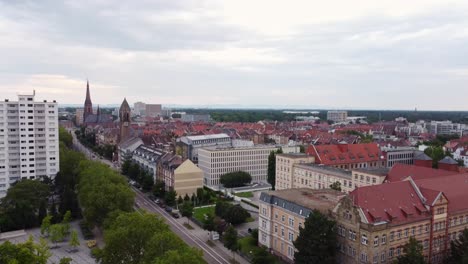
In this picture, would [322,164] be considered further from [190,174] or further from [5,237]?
[5,237]

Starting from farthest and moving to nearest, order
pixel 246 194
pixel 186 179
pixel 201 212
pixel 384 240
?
pixel 246 194 → pixel 186 179 → pixel 201 212 → pixel 384 240

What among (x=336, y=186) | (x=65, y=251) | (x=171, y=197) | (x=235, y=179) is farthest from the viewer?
(x=235, y=179)

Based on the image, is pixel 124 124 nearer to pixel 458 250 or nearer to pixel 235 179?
pixel 235 179

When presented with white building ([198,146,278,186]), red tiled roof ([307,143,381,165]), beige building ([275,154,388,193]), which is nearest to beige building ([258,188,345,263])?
beige building ([275,154,388,193])

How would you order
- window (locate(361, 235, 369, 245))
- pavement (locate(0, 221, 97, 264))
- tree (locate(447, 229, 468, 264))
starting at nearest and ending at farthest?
window (locate(361, 235, 369, 245)), tree (locate(447, 229, 468, 264)), pavement (locate(0, 221, 97, 264))

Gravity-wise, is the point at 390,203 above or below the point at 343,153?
below

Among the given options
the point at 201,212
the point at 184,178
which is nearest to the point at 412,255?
the point at 201,212

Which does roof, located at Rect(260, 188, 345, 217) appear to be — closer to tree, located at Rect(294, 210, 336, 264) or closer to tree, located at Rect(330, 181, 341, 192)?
tree, located at Rect(294, 210, 336, 264)
